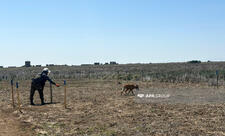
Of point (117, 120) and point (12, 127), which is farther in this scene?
point (117, 120)

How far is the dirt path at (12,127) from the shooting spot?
8599 millimetres

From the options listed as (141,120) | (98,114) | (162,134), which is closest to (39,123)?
(98,114)

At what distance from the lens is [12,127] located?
9414 millimetres

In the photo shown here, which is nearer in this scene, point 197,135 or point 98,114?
point 197,135

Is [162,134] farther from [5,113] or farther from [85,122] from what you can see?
[5,113]

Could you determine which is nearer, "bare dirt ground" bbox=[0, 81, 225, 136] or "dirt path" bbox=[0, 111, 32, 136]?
"bare dirt ground" bbox=[0, 81, 225, 136]

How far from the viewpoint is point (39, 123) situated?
31.7 ft

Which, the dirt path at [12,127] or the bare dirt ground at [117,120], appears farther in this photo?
the dirt path at [12,127]

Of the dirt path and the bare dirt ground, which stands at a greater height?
the bare dirt ground

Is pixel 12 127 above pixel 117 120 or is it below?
below

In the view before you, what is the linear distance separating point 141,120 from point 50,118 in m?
3.51

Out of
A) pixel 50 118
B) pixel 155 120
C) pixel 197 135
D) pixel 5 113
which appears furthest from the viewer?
pixel 5 113

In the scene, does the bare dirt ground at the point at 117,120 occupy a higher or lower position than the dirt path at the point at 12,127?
higher

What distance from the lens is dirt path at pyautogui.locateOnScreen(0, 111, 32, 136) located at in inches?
339
